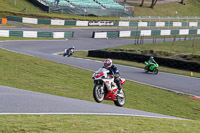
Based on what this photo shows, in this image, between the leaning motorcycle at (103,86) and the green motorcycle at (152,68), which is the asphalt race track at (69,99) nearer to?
the green motorcycle at (152,68)

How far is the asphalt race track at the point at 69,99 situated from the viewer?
9.04 m

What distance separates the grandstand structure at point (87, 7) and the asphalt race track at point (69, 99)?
12.9 m

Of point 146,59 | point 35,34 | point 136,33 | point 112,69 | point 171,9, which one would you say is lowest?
point 146,59

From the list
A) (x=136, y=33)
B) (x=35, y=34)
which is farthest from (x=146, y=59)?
(x=35, y=34)

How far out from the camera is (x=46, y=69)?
790 inches

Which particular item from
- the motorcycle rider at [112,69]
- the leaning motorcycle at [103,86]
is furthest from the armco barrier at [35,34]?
the leaning motorcycle at [103,86]

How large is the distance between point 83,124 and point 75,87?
365 inches

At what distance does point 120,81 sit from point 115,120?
13.6 ft

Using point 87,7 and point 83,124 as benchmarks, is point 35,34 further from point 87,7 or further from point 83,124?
point 83,124

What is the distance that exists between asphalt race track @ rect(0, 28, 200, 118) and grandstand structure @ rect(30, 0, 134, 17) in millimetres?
12938

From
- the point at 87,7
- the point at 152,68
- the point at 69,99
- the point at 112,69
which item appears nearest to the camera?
the point at 69,99

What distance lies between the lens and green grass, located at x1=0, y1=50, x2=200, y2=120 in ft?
49.7

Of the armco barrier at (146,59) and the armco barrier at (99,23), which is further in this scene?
the armco barrier at (99,23)

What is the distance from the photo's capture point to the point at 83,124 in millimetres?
7641
